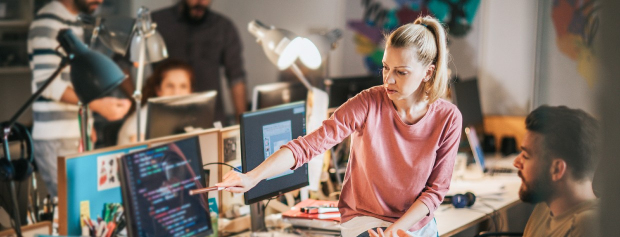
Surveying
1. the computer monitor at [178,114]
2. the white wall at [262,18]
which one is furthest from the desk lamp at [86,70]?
the white wall at [262,18]

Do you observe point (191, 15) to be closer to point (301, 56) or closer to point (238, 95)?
point (238, 95)

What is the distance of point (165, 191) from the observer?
1.83 meters

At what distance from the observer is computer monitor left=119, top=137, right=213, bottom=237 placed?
5.68 ft

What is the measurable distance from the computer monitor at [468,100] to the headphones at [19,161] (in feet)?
8.07

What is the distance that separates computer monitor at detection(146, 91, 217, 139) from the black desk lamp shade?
0.37 meters

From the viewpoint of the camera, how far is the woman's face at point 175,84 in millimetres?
3355

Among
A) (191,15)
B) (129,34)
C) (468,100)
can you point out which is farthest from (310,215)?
(191,15)

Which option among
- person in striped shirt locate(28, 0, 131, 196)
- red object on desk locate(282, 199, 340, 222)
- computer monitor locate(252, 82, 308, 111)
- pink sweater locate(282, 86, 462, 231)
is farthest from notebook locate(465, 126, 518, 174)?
person in striped shirt locate(28, 0, 131, 196)

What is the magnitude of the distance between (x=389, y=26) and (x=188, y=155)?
3.12 metres

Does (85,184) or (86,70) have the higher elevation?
(86,70)

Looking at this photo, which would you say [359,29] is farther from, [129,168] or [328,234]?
[129,168]

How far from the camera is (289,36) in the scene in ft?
8.02

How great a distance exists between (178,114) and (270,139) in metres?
0.62

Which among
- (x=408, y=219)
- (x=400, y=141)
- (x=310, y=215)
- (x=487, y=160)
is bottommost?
(x=487, y=160)
